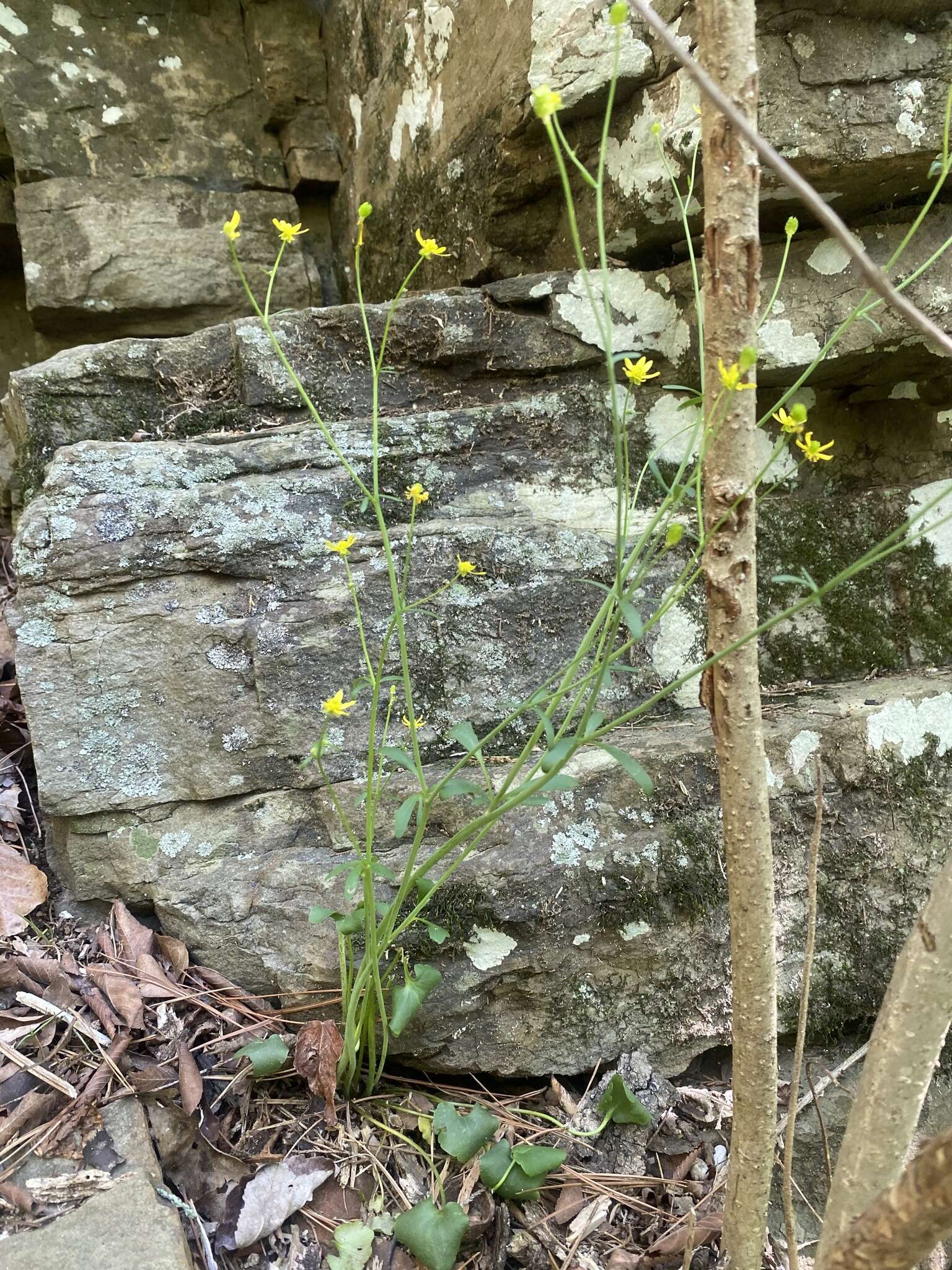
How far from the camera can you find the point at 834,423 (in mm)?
2020

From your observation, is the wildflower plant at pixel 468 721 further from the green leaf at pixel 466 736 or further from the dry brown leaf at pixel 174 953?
the dry brown leaf at pixel 174 953

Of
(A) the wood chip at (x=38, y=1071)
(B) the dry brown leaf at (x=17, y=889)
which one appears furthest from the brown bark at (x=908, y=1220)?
(B) the dry brown leaf at (x=17, y=889)

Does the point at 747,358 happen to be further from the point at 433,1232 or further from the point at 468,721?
the point at 433,1232

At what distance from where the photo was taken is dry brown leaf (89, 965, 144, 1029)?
142 cm

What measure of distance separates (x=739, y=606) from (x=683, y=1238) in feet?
3.44

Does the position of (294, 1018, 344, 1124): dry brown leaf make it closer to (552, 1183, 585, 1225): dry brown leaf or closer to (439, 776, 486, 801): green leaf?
(552, 1183, 585, 1225): dry brown leaf

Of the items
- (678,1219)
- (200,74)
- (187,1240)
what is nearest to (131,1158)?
(187,1240)

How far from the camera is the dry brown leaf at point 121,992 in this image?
1.42 m

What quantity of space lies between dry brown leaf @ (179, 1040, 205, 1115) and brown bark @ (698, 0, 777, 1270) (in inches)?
32.6

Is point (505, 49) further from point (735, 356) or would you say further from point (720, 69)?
point (735, 356)

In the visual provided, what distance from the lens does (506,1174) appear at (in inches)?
51.1

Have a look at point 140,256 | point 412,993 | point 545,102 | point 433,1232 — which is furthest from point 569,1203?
point 140,256

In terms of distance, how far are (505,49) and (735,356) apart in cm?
149

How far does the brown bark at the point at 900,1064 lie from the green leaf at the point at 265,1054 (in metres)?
0.81
